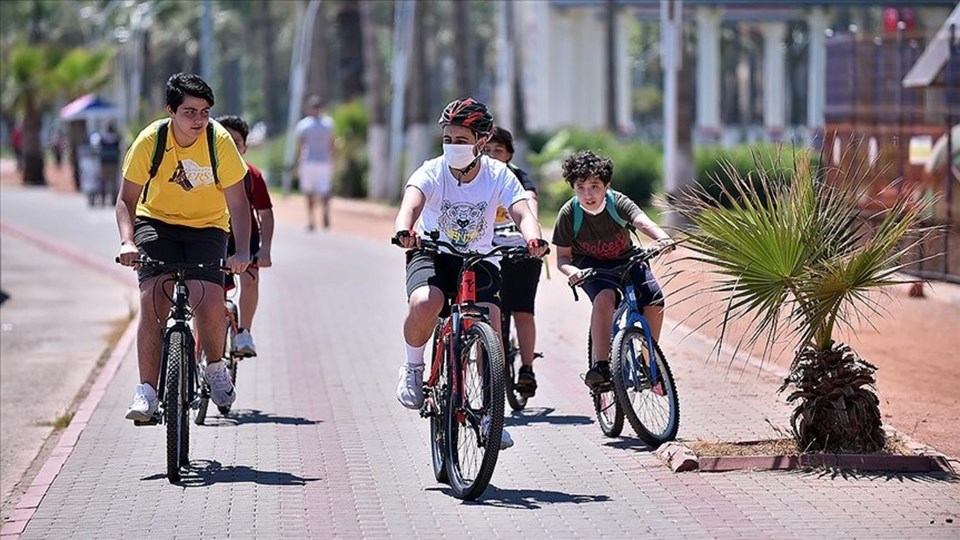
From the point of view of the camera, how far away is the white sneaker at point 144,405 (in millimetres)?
8297

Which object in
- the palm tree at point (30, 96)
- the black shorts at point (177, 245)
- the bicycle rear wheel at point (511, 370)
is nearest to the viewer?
the black shorts at point (177, 245)

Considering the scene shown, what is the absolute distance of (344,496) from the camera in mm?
7938

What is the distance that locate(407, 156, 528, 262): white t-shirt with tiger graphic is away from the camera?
8000 mm

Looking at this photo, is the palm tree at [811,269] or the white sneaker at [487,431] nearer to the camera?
the white sneaker at [487,431]

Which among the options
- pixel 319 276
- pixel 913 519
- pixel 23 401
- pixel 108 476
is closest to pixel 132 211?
pixel 108 476

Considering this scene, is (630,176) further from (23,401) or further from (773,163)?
(773,163)

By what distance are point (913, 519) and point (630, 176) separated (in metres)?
26.2

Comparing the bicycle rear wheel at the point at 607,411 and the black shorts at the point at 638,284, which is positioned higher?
the black shorts at the point at 638,284

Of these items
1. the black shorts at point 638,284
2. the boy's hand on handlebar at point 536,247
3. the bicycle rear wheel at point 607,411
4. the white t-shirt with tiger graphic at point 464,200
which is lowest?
the bicycle rear wheel at point 607,411

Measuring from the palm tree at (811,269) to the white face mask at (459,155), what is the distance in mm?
1071

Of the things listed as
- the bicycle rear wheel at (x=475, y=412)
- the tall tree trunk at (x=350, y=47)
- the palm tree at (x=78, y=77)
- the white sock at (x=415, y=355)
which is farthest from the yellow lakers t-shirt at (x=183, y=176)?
the palm tree at (x=78, y=77)

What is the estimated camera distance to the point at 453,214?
8.02 m

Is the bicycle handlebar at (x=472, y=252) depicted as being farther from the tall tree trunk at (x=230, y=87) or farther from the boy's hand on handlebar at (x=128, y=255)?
the tall tree trunk at (x=230, y=87)

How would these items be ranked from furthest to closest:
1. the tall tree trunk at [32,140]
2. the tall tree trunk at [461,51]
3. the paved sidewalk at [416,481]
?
the tall tree trunk at [32,140] → the tall tree trunk at [461,51] → the paved sidewalk at [416,481]
